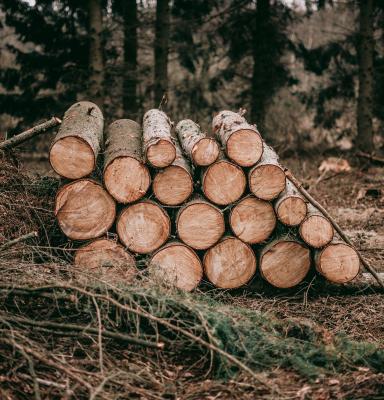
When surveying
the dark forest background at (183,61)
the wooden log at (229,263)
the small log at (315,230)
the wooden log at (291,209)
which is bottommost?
the wooden log at (229,263)

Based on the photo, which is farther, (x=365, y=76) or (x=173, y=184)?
(x=365, y=76)

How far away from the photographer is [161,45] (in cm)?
1313

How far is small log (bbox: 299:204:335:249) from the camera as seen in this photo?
4.80m

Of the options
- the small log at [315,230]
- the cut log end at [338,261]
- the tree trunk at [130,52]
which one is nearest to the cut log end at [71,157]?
the small log at [315,230]

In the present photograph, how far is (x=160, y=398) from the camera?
321cm

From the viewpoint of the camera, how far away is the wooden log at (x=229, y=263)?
193 inches

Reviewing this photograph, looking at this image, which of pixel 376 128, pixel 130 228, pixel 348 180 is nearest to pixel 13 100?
pixel 348 180

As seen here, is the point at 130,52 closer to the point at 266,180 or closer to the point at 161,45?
the point at 161,45

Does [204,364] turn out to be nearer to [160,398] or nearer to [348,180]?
[160,398]

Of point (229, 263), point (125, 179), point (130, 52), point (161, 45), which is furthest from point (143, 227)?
point (130, 52)

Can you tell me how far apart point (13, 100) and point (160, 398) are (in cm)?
1141

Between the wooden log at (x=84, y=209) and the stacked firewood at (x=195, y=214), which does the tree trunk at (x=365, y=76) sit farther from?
the wooden log at (x=84, y=209)

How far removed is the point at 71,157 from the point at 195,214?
1.23 metres

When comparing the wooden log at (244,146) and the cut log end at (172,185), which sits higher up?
the wooden log at (244,146)
